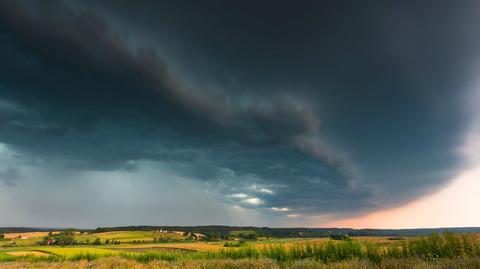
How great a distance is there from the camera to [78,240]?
526ft

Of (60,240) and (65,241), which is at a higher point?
(60,240)

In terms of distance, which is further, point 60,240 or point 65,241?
point 65,241

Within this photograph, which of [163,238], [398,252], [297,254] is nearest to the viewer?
[398,252]

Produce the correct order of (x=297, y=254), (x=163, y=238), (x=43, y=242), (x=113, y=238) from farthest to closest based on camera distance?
(x=163, y=238)
(x=113, y=238)
(x=43, y=242)
(x=297, y=254)

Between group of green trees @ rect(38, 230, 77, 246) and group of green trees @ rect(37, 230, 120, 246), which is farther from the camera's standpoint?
group of green trees @ rect(38, 230, 77, 246)

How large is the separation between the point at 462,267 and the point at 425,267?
35.2 inches

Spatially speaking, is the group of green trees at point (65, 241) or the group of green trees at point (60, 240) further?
the group of green trees at point (60, 240)

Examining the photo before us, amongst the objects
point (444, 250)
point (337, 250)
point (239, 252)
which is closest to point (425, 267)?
point (444, 250)

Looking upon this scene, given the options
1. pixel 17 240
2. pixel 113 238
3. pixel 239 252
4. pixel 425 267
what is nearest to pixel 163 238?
pixel 113 238

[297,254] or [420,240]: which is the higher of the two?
[420,240]

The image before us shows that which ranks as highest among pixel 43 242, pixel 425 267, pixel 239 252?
pixel 425 267

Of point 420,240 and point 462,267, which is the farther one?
point 420,240

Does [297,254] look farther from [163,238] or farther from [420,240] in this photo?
[163,238]

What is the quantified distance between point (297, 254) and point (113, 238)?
17397 centimetres
